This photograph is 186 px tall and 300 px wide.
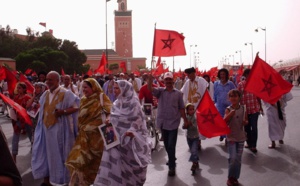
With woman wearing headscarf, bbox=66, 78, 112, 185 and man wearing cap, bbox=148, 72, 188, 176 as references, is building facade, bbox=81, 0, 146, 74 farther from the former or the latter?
woman wearing headscarf, bbox=66, 78, 112, 185

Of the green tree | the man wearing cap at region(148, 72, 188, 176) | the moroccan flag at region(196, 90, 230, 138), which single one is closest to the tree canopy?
the green tree

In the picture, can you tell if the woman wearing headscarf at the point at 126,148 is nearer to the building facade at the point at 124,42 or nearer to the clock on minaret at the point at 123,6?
the building facade at the point at 124,42

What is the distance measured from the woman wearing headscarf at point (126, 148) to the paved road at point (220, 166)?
3.32ft

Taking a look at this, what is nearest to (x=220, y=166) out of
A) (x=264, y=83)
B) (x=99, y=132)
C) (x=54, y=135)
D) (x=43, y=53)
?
(x=264, y=83)

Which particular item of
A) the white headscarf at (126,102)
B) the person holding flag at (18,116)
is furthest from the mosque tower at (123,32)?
the white headscarf at (126,102)

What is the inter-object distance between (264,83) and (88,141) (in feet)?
9.56

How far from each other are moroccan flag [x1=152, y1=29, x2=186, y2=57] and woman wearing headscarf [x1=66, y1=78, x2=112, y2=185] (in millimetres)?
2671

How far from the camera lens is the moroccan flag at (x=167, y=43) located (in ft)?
27.8

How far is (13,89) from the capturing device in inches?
368

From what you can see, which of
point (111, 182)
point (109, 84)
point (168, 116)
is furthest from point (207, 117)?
point (109, 84)

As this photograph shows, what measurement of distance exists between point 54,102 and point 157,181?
202 cm

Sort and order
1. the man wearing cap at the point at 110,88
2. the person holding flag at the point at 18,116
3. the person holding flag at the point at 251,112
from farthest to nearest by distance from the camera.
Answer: the man wearing cap at the point at 110,88
the person holding flag at the point at 251,112
the person holding flag at the point at 18,116

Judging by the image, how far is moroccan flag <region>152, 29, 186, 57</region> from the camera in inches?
334

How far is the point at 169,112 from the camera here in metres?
7.08
